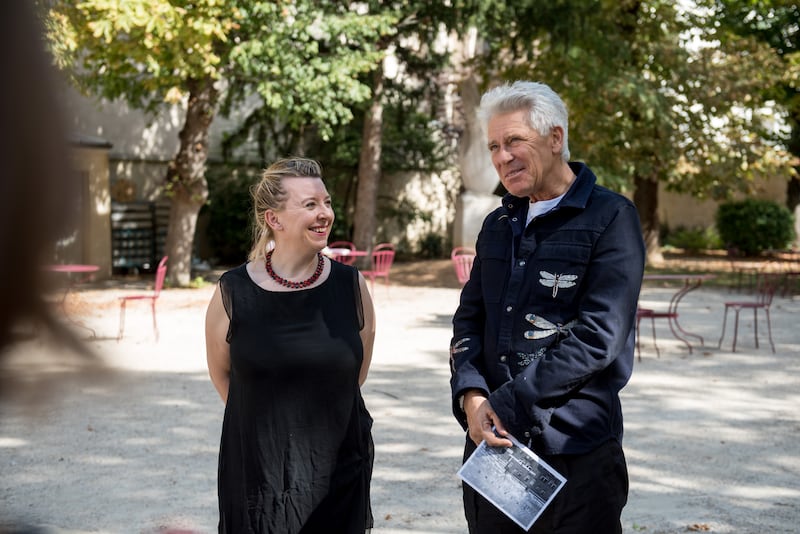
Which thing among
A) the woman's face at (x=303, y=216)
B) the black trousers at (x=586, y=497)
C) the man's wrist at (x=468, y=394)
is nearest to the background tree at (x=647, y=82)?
the woman's face at (x=303, y=216)

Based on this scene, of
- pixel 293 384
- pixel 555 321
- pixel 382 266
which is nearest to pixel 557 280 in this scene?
pixel 555 321

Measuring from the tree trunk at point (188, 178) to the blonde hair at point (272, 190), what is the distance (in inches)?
615

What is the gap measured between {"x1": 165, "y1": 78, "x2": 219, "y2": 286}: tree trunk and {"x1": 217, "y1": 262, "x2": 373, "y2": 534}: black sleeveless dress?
1610cm

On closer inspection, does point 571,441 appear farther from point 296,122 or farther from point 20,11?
point 296,122

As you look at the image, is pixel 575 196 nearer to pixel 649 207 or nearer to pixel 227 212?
pixel 227 212

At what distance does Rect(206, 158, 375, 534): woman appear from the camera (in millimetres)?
3496

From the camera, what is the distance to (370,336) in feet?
13.0

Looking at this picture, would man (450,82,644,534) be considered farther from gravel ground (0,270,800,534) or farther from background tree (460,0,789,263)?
background tree (460,0,789,263)

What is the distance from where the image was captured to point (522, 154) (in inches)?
122

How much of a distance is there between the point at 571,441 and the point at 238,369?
4.14ft

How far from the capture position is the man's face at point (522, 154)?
3.09m

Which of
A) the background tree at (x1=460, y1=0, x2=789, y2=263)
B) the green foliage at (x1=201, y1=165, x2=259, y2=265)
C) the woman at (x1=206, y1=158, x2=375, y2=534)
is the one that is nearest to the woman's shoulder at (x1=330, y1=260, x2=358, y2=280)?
the woman at (x1=206, y1=158, x2=375, y2=534)

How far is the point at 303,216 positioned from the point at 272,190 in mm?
177

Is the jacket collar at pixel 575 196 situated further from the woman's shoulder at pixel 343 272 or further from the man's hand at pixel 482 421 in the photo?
the woman's shoulder at pixel 343 272
